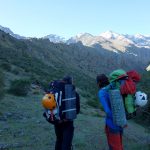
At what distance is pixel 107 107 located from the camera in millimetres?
8211

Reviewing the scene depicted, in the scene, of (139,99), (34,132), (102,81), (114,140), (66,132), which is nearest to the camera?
(139,99)

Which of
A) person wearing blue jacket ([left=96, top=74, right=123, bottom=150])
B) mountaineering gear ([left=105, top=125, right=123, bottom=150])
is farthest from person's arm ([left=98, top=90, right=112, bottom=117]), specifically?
mountaineering gear ([left=105, top=125, right=123, bottom=150])

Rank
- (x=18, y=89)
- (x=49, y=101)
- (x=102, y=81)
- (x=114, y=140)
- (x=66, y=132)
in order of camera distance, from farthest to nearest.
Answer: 1. (x=18, y=89)
2. (x=66, y=132)
3. (x=102, y=81)
4. (x=49, y=101)
5. (x=114, y=140)

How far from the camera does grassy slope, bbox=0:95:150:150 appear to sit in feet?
40.3

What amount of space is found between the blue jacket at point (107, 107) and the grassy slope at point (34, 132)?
3538 millimetres

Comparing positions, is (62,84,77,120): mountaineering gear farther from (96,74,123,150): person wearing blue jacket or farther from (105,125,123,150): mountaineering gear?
(105,125,123,150): mountaineering gear

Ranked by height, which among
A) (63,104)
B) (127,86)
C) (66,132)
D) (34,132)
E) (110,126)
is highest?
(127,86)

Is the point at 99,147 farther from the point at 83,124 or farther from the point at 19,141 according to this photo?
the point at 83,124

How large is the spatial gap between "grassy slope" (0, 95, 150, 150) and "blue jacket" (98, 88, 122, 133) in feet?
11.6

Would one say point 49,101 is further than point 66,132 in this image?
No

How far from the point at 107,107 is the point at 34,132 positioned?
720 centimetres

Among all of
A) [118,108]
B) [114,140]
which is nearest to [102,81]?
[118,108]

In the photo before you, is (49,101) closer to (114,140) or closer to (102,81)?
(102,81)

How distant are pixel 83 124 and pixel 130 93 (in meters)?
11.1
